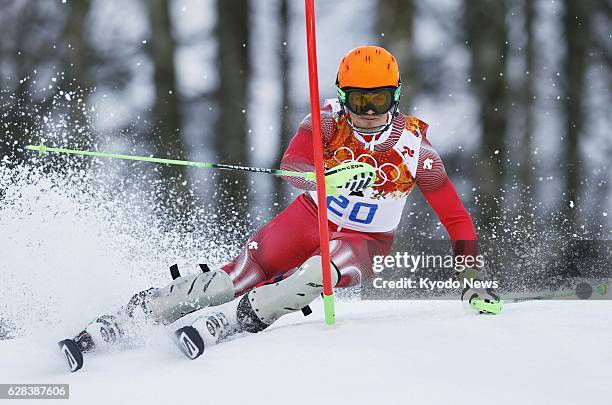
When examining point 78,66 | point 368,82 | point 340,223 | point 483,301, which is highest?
point 78,66

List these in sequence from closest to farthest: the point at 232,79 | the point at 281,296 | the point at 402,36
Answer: the point at 281,296, the point at 402,36, the point at 232,79

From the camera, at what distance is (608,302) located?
10.5 feet

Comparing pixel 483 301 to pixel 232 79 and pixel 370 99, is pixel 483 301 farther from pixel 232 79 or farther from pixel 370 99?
pixel 232 79

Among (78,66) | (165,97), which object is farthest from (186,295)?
(78,66)

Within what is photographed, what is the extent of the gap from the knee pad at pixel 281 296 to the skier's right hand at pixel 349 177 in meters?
0.25

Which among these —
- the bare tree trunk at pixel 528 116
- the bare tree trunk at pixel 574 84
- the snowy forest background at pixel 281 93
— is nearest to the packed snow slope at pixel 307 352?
the snowy forest background at pixel 281 93

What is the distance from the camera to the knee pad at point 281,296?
8.66 feet

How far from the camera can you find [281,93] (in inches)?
295

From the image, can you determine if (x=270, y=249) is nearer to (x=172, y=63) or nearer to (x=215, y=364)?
(x=215, y=364)

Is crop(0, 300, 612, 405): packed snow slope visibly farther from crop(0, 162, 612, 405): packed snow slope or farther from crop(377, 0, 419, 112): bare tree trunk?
crop(377, 0, 419, 112): bare tree trunk

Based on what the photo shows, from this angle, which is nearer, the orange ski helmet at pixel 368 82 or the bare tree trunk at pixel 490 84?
the orange ski helmet at pixel 368 82

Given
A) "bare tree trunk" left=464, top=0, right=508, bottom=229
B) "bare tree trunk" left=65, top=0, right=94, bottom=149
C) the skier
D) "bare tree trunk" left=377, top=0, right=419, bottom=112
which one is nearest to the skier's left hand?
the skier

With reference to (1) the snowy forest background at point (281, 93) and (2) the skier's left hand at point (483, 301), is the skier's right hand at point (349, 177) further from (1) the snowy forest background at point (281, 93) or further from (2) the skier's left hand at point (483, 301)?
(1) the snowy forest background at point (281, 93)

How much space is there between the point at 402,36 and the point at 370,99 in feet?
15.3
